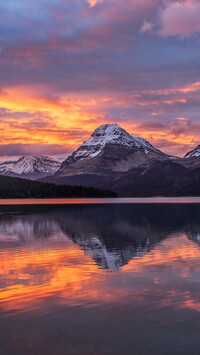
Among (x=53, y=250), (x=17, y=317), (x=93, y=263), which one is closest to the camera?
(x=17, y=317)

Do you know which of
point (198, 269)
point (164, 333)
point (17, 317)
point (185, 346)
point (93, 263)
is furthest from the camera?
point (93, 263)

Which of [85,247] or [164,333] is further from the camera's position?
[85,247]

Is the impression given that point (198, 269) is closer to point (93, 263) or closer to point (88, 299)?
point (93, 263)

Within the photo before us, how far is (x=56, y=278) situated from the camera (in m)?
32.1

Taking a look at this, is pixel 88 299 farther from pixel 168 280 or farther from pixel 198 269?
pixel 198 269

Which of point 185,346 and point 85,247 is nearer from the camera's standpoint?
point 185,346

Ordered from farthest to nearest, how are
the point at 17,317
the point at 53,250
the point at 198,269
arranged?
the point at 53,250
the point at 198,269
the point at 17,317

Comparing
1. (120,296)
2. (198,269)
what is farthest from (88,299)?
(198,269)

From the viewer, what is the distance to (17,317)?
21.9 metres

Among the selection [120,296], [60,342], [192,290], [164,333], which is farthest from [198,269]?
[60,342]

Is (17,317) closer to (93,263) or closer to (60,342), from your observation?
(60,342)

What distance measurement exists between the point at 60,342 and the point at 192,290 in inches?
459

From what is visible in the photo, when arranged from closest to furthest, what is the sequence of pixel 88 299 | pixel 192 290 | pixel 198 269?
1. pixel 88 299
2. pixel 192 290
3. pixel 198 269

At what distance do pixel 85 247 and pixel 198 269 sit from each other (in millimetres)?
17621
